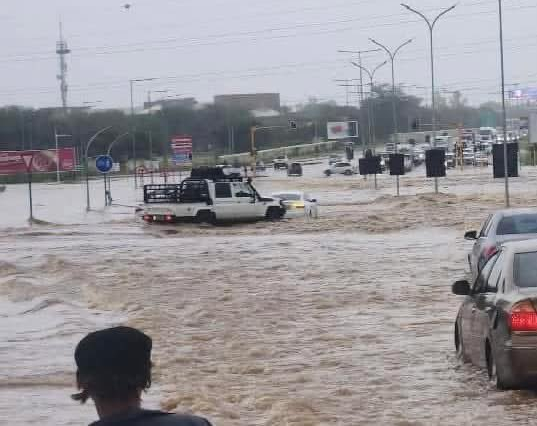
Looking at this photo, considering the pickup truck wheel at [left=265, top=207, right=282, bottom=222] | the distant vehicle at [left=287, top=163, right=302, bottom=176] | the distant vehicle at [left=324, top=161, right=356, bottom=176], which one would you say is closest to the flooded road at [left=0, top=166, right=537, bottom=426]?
the pickup truck wheel at [left=265, top=207, right=282, bottom=222]

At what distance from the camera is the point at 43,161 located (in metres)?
112

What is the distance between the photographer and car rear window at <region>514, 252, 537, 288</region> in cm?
1097

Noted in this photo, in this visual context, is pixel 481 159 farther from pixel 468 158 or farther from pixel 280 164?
pixel 280 164

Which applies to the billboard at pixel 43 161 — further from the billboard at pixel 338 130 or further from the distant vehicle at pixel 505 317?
the distant vehicle at pixel 505 317

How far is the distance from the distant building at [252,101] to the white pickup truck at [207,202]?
56.1 meters

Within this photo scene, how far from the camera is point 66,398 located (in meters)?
12.5

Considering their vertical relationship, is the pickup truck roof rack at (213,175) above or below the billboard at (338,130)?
below

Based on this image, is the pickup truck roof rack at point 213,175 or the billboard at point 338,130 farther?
the billboard at point 338,130

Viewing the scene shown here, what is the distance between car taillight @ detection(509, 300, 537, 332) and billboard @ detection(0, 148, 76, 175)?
9427 centimetres

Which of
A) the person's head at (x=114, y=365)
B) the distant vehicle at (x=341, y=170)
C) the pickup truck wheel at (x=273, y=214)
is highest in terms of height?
the person's head at (x=114, y=365)

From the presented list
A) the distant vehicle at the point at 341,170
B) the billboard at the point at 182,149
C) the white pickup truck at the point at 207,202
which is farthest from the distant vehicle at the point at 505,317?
the distant vehicle at the point at 341,170

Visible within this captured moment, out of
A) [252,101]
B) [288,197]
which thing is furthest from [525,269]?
[252,101]

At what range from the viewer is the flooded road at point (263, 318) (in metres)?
11.7

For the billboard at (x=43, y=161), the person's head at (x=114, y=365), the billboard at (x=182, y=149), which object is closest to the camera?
the person's head at (x=114, y=365)
